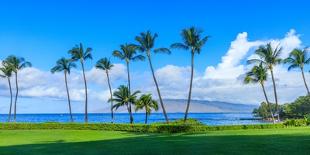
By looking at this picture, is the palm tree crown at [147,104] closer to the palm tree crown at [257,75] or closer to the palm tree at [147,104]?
the palm tree at [147,104]

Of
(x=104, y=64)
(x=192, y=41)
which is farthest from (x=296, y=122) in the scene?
(x=104, y=64)

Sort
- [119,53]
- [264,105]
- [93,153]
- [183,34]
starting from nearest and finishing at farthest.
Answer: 1. [93,153]
2. [183,34]
3. [119,53]
4. [264,105]

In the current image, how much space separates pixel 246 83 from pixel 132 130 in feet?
119

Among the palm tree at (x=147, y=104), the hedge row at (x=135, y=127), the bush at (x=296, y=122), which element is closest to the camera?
the hedge row at (x=135, y=127)

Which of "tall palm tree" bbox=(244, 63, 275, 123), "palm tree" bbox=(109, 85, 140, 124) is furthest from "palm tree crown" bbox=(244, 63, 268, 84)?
"palm tree" bbox=(109, 85, 140, 124)

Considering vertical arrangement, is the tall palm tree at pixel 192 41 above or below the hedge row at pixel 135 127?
above

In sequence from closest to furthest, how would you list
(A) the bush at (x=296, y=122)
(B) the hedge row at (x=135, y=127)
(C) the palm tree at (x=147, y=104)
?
(B) the hedge row at (x=135, y=127), (A) the bush at (x=296, y=122), (C) the palm tree at (x=147, y=104)

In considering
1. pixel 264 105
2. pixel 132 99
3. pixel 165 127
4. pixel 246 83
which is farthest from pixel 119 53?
pixel 264 105

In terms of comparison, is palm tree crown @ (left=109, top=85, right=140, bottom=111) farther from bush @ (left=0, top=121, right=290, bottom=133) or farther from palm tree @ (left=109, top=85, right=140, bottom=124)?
bush @ (left=0, top=121, right=290, bottom=133)

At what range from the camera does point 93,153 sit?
21.9 m

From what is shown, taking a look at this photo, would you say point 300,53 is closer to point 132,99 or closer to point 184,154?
point 132,99

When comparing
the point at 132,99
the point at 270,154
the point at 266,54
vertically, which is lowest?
the point at 270,154

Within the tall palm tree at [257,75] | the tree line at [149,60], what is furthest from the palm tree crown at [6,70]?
the tall palm tree at [257,75]

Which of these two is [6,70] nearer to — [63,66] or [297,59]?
[63,66]
